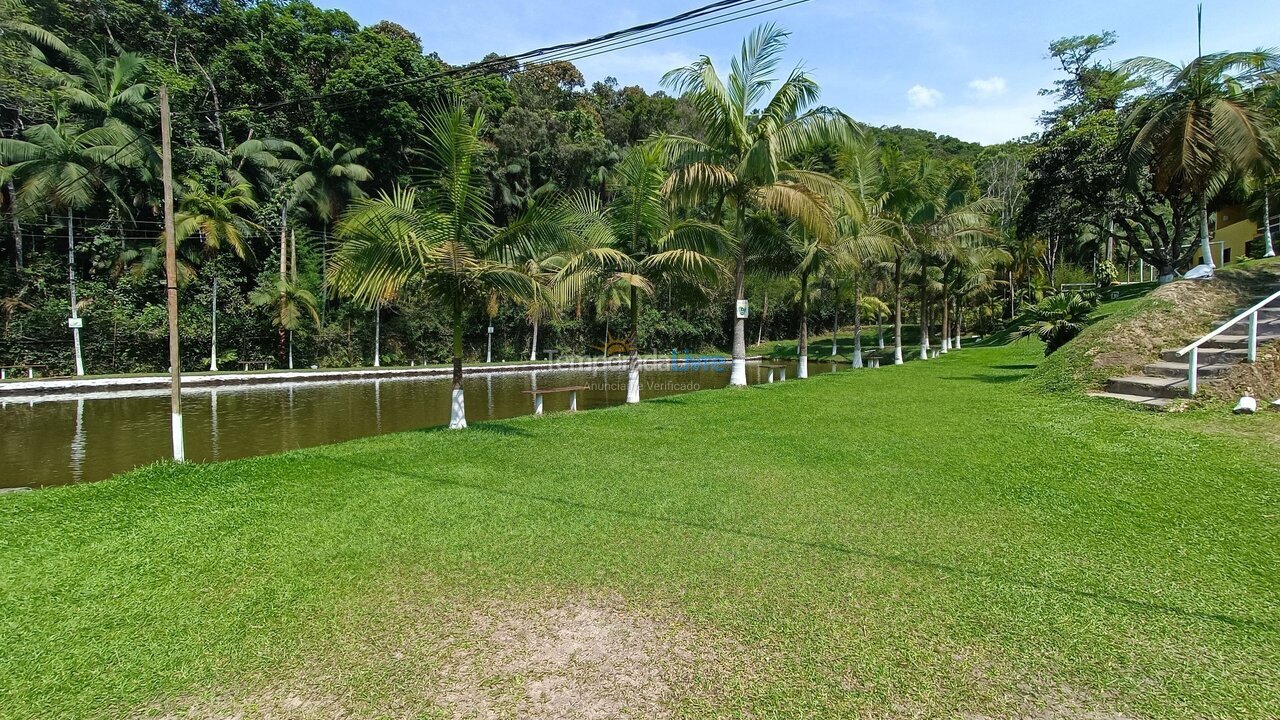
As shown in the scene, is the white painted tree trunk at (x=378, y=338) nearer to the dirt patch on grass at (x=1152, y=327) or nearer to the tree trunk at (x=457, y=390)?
the tree trunk at (x=457, y=390)

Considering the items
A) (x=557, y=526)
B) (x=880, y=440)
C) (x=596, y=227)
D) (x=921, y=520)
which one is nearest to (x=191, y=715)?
(x=557, y=526)

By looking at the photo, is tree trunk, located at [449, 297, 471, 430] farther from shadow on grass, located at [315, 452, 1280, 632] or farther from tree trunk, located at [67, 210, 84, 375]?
tree trunk, located at [67, 210, 84, 375]

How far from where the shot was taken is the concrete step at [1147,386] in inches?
332

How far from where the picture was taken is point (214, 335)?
2655cm

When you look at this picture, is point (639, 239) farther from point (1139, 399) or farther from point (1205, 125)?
point (1205, 125)

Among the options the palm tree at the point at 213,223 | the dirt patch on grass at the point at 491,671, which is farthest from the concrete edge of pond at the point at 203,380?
the dirt patch on grass at the point at 491,671

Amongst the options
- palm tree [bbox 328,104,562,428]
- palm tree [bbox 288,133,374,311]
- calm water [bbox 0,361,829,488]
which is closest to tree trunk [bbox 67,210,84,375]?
calm water [bbox 0,361,829,488]

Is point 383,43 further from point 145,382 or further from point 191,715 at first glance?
point 191,715

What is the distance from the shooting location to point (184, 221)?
25.0 meters

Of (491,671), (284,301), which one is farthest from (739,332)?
(284,301)

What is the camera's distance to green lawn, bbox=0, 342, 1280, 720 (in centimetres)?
262

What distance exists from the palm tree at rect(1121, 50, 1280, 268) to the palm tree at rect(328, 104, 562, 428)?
13.0m

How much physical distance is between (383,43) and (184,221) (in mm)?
16133

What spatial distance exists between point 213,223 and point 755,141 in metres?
25.2
